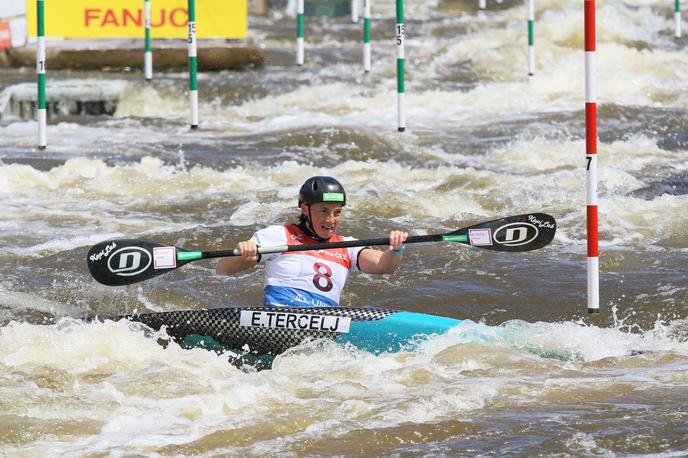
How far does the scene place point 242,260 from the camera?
228 inches

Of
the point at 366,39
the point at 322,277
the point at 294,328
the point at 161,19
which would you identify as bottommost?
the point at 294,328

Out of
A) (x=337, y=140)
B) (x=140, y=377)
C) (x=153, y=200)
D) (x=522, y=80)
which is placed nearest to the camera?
(x=140, y=377)

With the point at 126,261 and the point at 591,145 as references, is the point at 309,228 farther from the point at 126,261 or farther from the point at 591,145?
the point at 591,145

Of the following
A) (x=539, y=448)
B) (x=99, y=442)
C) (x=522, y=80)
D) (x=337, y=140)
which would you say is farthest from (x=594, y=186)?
(x=522, y=80)

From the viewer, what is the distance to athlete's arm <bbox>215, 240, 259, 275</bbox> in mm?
5703

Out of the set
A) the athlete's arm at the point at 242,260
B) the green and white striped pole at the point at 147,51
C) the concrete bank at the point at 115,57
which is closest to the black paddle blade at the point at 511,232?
the athlete's arm at the point at 242,260

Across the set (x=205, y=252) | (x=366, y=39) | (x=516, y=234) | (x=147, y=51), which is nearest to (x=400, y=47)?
(x=366, y=39)

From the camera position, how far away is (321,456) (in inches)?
173

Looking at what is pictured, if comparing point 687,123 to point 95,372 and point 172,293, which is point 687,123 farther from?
point 95,372

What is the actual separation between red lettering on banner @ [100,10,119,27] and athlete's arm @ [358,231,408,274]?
9426 millimetres

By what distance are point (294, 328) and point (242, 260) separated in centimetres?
40

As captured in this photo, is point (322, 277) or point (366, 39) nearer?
point (322, 277)

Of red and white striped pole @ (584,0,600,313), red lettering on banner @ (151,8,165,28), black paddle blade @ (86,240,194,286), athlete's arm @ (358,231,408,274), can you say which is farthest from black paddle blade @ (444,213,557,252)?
red lettering on banner @ (151,8,165,28)

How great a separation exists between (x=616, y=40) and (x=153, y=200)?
959cm
